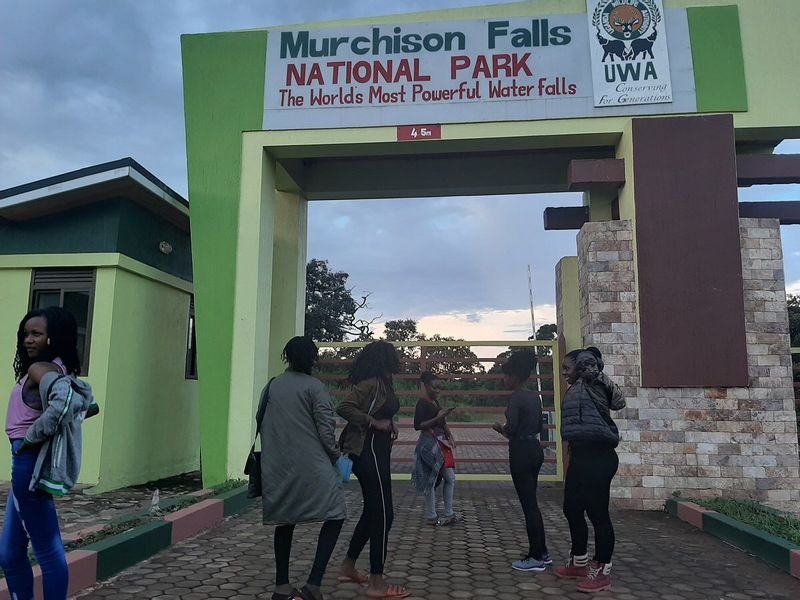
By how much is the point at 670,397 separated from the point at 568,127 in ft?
12.0

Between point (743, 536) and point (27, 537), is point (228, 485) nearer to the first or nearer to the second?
point (27, 537)

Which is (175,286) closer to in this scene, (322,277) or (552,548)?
(552,548)

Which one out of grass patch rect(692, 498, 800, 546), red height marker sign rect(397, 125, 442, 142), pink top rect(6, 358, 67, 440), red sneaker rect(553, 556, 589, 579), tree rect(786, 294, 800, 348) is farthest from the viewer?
tree rect(786, 294, 800, 348)

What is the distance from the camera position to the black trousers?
470 cm

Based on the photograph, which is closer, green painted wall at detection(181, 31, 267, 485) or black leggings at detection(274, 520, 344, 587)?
black leggings at detection(274, 520, 344, 587)

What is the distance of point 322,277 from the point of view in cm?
2988

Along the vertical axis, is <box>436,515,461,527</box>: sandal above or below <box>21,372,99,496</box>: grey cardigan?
below

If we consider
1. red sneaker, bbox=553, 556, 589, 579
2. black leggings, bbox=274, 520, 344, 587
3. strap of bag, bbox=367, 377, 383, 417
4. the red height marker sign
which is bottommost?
red sneaker, bbox=553, 556, 589, 579

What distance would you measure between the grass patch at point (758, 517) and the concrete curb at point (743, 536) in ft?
0.28

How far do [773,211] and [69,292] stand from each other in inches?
387

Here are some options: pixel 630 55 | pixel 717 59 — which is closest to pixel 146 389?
pixel 630 55

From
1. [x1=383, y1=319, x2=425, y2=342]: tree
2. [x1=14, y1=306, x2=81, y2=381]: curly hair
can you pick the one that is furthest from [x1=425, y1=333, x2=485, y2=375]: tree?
[x1=383, y1=319, x2=425, y2=342]: tree

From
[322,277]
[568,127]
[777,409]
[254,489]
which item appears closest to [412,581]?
[254,489]

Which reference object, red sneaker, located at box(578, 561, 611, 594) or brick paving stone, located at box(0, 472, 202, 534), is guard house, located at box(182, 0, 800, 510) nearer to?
Result: brick paving stone, located at box(0, 472, 202, 534)
